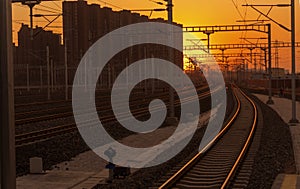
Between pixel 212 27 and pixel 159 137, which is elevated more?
pixel 212 27

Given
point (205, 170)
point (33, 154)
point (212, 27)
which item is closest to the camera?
point (205, 170)

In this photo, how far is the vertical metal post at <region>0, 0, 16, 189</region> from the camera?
4.92 m

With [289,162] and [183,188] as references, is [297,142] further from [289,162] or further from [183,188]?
[183,188]

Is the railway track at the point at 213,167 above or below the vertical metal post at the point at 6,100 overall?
below

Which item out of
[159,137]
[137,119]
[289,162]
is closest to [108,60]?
[137,119]

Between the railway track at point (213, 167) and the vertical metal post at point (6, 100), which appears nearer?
the vertical metal post at point (6, 100)

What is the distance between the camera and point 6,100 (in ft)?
16.1

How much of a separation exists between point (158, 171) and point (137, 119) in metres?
Answer: 18.7

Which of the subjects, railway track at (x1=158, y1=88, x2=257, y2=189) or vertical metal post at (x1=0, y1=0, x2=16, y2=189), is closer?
vertical metal post at (x1=0, y1=0, x2=16, y2=189)

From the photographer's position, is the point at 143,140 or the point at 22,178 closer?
the point at 22,178

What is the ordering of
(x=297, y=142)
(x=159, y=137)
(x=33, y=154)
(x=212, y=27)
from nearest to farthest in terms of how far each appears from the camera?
(x=33, y=154), (x=297, y=142), (x=159, y=137), (x=212, y=27)

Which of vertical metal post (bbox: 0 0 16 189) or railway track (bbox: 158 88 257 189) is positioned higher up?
vertical metal post (bbox: 0 0 16 189)

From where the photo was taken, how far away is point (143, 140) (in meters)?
21.7

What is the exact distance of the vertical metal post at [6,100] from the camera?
16.1ft
